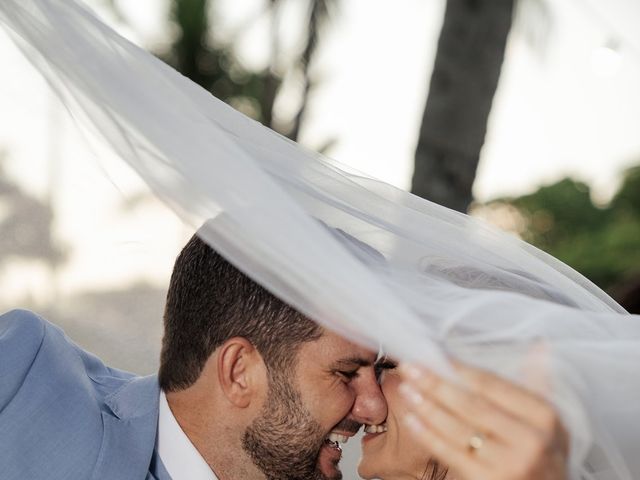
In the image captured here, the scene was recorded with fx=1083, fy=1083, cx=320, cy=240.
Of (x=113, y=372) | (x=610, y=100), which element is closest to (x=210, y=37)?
(x=610, y=100)

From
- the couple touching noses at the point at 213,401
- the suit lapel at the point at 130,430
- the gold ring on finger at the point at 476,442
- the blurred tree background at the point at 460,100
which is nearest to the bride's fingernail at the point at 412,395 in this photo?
the gold ring on finger at the point at 476,442

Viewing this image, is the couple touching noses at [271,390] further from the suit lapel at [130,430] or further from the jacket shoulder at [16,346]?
the jacket shoulder at [16,346]

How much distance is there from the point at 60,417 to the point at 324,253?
1.10m

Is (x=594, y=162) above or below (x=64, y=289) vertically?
below

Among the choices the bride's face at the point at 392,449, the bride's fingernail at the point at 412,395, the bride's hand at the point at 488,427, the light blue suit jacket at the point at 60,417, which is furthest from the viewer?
the bride's face at the point at 392,449

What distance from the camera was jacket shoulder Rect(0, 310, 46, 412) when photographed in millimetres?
2877

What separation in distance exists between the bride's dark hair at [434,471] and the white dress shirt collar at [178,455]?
595 millimetres

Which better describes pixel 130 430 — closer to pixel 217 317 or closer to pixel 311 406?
pixel 217 317

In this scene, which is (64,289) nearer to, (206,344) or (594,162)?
(206,344)

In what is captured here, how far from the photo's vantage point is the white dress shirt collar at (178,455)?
3.06m

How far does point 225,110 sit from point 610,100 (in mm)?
25350

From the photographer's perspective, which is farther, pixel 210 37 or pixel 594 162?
pixel 594 162

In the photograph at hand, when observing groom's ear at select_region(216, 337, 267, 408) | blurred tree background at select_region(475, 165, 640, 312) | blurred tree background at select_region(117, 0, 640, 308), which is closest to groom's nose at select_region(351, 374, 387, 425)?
groom's ear at select_region(216, 337, 267, 408)

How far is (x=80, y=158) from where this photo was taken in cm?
279
